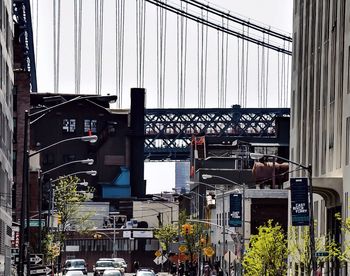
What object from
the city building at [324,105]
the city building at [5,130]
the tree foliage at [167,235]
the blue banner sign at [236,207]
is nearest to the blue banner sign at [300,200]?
the city building at [324,105]

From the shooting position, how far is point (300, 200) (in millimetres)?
58000

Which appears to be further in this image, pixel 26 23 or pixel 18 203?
pixel 26 23

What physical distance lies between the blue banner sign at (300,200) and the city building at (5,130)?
1485 centimetres

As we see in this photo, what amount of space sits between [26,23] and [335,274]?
9297 cm

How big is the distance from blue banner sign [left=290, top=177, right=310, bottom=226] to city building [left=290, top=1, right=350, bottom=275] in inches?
327

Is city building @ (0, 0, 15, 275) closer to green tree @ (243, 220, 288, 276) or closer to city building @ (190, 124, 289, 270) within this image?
green tree @ (243, 220, 288, 276)

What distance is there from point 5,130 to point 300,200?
19635mm

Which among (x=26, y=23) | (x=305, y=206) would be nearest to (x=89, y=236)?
(x=26, y=23)

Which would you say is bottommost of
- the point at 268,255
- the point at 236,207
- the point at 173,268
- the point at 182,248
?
the point at 173,268

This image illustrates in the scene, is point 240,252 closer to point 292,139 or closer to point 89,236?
point 292,139

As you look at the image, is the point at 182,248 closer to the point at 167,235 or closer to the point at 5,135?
the point at 167,235

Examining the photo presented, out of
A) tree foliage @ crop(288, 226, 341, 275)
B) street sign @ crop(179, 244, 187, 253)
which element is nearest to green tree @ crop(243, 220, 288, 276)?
tree foliage @ crop(288, 226, 341, 275)

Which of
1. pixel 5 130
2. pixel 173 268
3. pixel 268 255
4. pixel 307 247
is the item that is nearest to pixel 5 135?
pixel 5 130

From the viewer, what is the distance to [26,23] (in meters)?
158
